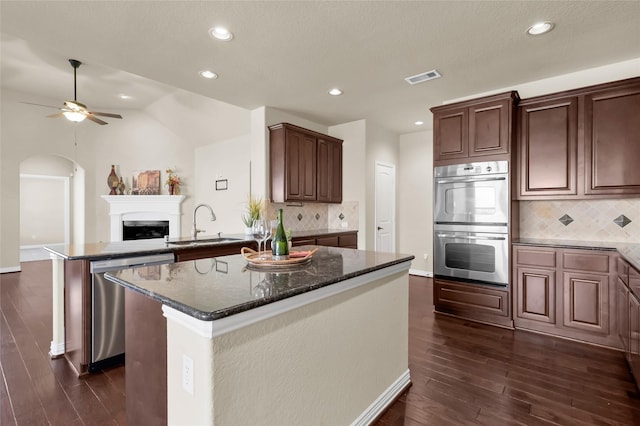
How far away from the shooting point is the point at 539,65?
3.12m

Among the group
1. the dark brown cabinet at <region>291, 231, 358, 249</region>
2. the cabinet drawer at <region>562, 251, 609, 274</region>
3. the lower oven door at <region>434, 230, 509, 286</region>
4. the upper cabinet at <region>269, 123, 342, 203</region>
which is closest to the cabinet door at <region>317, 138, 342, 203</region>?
the upper cabinet at <region>269, 123, 342, 203</region>

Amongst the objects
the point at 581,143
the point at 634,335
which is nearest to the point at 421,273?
the point at 581,143

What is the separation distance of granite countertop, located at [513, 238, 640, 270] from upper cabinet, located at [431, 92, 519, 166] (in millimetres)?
972

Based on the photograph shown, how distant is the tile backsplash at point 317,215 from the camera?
4879 millimetres

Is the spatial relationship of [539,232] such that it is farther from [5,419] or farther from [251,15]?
[5,419]

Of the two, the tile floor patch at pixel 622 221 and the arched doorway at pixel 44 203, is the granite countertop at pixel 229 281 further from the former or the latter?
the arched doorway at pixel 44 203

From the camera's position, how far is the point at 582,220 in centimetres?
336

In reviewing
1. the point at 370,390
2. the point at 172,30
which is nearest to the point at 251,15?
the point at 172,30

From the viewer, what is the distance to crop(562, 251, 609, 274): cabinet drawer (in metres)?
2.81

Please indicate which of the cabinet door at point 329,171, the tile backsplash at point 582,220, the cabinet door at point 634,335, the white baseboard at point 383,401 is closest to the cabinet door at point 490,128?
the tile backsplash at point 582,220

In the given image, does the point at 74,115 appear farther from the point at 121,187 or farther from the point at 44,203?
the point at 44,203

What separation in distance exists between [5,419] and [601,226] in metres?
5.08

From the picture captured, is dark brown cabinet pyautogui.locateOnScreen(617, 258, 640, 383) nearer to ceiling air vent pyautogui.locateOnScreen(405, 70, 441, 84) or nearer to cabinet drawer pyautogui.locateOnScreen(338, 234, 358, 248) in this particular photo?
ceiling air vent pyautogui.locateOnScreen(405, 70, 441, 84)

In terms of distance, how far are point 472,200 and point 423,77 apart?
1462 millimetres
